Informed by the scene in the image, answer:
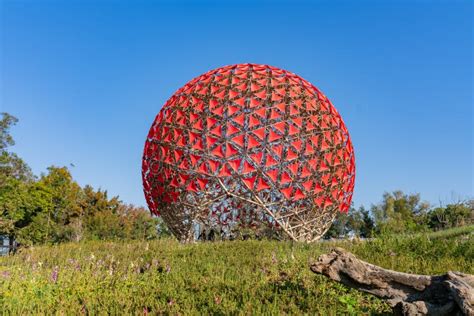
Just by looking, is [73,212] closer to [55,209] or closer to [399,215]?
[55,209]

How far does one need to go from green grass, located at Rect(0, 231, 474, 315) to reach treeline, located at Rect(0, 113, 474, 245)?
1721 centimetres

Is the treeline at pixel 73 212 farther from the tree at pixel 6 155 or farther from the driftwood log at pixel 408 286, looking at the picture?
the driftwood log at pixel 408 286

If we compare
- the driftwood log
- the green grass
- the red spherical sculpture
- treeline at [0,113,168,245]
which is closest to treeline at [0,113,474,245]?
treeline at [0,113,168,245]

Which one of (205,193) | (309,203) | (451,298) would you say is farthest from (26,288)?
(309,203)

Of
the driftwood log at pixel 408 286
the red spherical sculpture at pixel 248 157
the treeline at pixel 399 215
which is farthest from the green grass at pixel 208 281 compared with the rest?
the treeline at pixel 399 215

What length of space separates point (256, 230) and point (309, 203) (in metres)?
2.34

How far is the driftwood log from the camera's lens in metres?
3.81

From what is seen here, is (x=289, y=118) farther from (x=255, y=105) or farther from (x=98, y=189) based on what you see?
(x=98, y=189)

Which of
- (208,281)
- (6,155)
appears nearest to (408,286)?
(208,281)

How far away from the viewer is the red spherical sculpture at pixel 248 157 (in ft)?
46.9

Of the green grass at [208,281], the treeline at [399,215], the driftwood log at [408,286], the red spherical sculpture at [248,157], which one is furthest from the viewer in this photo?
the treeline at [399,215]

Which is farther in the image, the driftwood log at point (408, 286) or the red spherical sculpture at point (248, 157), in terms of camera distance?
the red spherical sculpture at point (248, 157)

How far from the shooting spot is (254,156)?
559 inches

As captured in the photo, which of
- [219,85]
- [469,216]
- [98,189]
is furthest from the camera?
[98,189]
